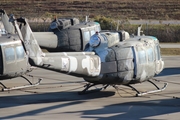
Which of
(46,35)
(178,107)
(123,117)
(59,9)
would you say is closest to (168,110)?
(178,107)

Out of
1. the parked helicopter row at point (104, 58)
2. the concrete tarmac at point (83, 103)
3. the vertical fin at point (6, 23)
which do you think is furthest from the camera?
the vertical fin at point (6, 23)

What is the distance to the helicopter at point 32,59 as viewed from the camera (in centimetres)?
1459

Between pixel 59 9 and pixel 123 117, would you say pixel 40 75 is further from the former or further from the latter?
pixel 59 9

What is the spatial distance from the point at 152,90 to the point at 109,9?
56.0 m

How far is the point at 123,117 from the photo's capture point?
1474 centimetres

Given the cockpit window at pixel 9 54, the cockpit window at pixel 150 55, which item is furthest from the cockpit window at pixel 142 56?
the cockpit window at pixel 9 54

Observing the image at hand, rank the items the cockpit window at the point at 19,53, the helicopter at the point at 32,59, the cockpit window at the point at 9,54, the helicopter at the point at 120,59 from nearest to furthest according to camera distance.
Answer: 1. the helicopter at the point at 32,59
2. the helicopter at the point at 120,59
3. the cockpit window at the point at 9,54
4. the cockpit window at the point at 19,53

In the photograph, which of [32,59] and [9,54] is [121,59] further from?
[9,54]

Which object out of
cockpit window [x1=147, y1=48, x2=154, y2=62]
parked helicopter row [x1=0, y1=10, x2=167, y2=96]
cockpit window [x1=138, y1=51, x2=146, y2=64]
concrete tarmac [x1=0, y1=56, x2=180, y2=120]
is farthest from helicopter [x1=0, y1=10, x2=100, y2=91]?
cockpit window [x1=147, y1=48, x2=154, y2=62]

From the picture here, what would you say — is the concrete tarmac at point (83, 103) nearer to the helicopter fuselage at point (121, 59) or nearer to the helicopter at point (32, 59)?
the helicopter fuselage at point (121, 59)

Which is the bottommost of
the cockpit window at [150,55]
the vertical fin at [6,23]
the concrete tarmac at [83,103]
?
the concrete tarmac at [83,103]

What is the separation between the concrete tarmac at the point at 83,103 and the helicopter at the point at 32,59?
103 cm

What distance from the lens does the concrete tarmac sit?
1495cm

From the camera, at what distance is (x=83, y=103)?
1684 centimetres
